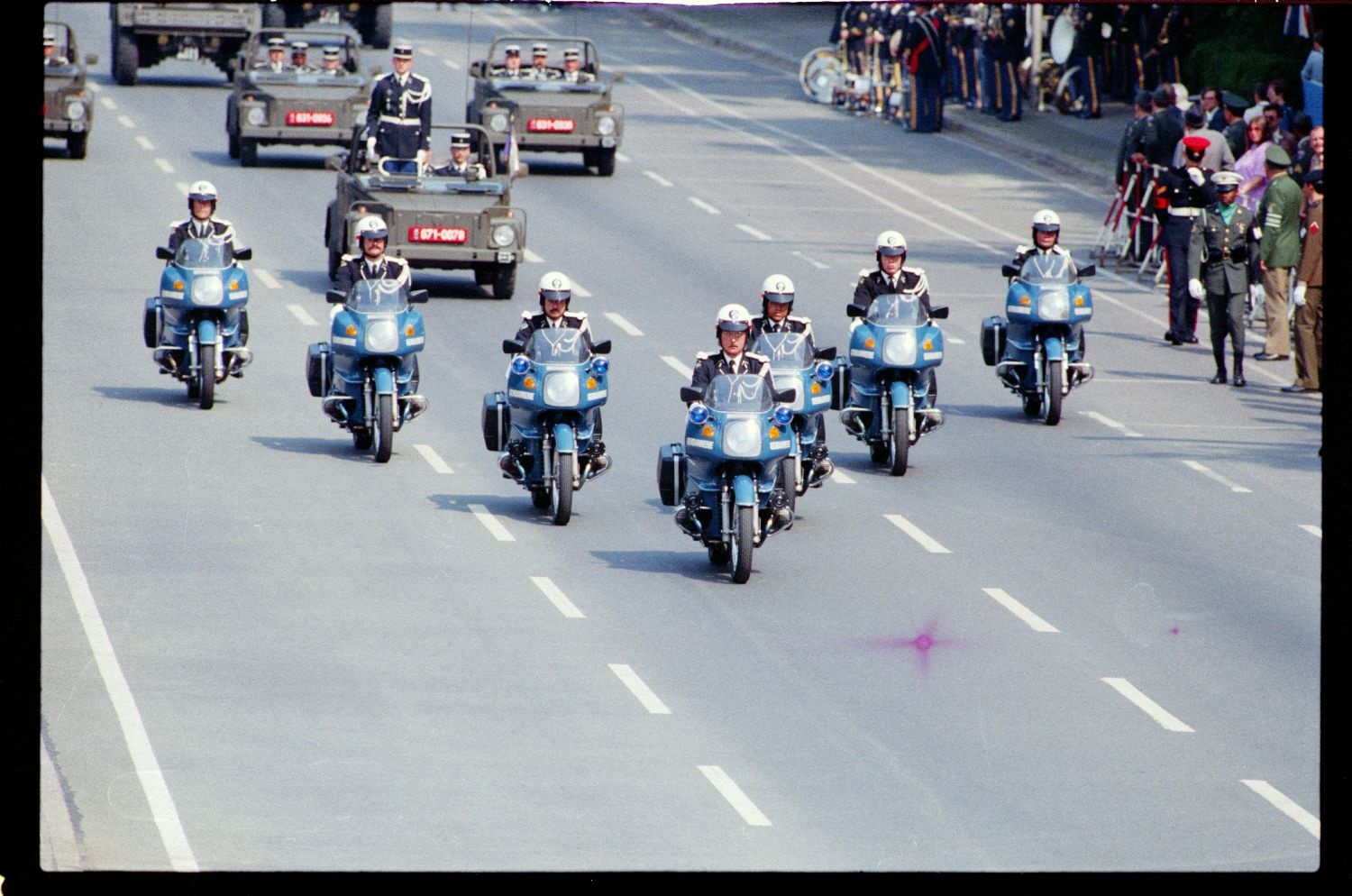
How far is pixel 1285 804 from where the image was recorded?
12.9 m

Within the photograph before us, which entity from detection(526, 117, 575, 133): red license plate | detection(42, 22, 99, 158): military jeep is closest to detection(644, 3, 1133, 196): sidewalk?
detection(526, 117, 575, 133): red license plate

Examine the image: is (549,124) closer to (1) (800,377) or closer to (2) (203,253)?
(2) (203,253)

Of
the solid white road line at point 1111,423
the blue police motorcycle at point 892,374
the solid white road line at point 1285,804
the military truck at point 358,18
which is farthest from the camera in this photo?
the military truck at point 358,18

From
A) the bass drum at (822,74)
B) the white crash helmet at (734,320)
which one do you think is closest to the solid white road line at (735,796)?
the white crash helmet at (734,320)

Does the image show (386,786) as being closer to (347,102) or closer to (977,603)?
(977,603)

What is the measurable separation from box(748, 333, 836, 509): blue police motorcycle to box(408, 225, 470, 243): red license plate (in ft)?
29.9

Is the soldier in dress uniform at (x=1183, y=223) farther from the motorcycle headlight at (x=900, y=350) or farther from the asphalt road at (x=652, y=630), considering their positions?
the motorcycle headlight at (x=900, y=350)

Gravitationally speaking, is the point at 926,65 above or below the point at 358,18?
below

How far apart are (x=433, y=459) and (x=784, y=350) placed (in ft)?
10.8

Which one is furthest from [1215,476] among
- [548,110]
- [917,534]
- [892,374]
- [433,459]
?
[548,110]

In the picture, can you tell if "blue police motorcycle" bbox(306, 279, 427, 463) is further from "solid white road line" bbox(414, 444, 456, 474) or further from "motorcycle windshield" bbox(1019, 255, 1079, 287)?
"motorcycle windshield" bbox(1019, 255, 1079, 287)

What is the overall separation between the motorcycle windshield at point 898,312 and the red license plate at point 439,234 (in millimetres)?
8177

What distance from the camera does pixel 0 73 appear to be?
32.3 ft

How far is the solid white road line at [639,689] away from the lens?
14227 millimetres
